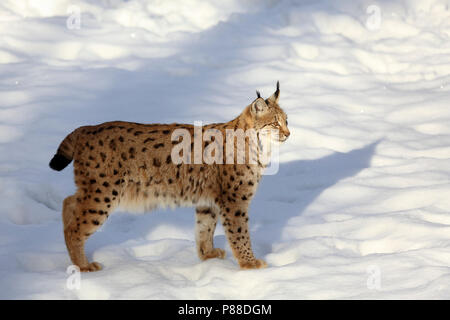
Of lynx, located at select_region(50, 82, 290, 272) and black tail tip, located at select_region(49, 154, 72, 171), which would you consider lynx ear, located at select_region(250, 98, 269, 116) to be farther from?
black tail tip, located at select_region(49, 154, 72, 171)

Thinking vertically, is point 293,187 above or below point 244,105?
below

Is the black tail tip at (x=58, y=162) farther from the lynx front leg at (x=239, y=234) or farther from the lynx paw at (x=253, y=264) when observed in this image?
the lynx paw at (x=253, y=264)

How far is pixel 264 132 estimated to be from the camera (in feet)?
16.7

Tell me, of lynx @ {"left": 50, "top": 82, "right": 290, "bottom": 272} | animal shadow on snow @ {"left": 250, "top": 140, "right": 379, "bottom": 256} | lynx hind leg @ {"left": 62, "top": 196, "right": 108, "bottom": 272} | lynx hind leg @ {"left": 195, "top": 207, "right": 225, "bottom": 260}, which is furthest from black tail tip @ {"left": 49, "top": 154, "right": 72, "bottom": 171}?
animal shadow on snow @ {"left": 250, "top": 140, "right": 379, "bottom": 256}

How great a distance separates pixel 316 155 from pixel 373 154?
63 centimetres

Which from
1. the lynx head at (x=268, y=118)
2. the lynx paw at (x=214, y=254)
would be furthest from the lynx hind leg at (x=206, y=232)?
the lynx head at (x=268, y=118)

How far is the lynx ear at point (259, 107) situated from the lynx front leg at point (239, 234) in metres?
0.69

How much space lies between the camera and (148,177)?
16.0 ft

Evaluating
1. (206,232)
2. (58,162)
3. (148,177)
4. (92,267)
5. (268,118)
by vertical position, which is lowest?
(92,267)

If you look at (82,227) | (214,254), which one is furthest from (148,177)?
(214,254)

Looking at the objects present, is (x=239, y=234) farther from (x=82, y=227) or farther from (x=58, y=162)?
(x=58, y=162)

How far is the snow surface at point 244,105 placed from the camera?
15.6 feet

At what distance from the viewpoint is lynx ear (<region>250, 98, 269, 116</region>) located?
16.3 feet

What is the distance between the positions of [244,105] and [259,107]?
3.47m
